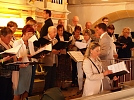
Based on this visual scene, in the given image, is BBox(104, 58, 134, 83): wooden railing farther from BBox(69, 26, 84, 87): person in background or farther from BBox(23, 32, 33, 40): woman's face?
BBox(23, 32, 33, 40): woman's face

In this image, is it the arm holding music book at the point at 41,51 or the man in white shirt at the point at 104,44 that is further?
the man in white shirt at the point at 104,44

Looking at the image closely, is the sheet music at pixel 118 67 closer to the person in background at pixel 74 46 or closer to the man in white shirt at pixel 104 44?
the man in white shirt at pixel 104 44

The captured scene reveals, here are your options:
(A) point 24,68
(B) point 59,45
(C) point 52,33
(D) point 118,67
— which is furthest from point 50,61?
(D) point 118,67

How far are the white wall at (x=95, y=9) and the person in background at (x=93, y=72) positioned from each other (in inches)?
279

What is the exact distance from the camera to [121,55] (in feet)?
24.0

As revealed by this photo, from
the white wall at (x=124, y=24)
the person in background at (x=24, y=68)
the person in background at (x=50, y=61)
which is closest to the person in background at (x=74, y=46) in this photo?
the person in background at (x=50, y=61)

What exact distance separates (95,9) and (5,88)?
25.1ft

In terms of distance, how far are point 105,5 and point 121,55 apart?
427cm

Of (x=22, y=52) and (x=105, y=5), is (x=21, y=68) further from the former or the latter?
(x=105, y=5)

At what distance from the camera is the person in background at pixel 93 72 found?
13.1 ft

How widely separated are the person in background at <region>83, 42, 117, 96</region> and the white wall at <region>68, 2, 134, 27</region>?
7083 millimetres

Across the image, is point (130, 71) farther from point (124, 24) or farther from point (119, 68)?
point (124, 24)

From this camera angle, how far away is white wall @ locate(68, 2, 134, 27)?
10880 mm

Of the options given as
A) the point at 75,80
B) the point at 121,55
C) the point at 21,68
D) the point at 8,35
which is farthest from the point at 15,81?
the point at 121,55
